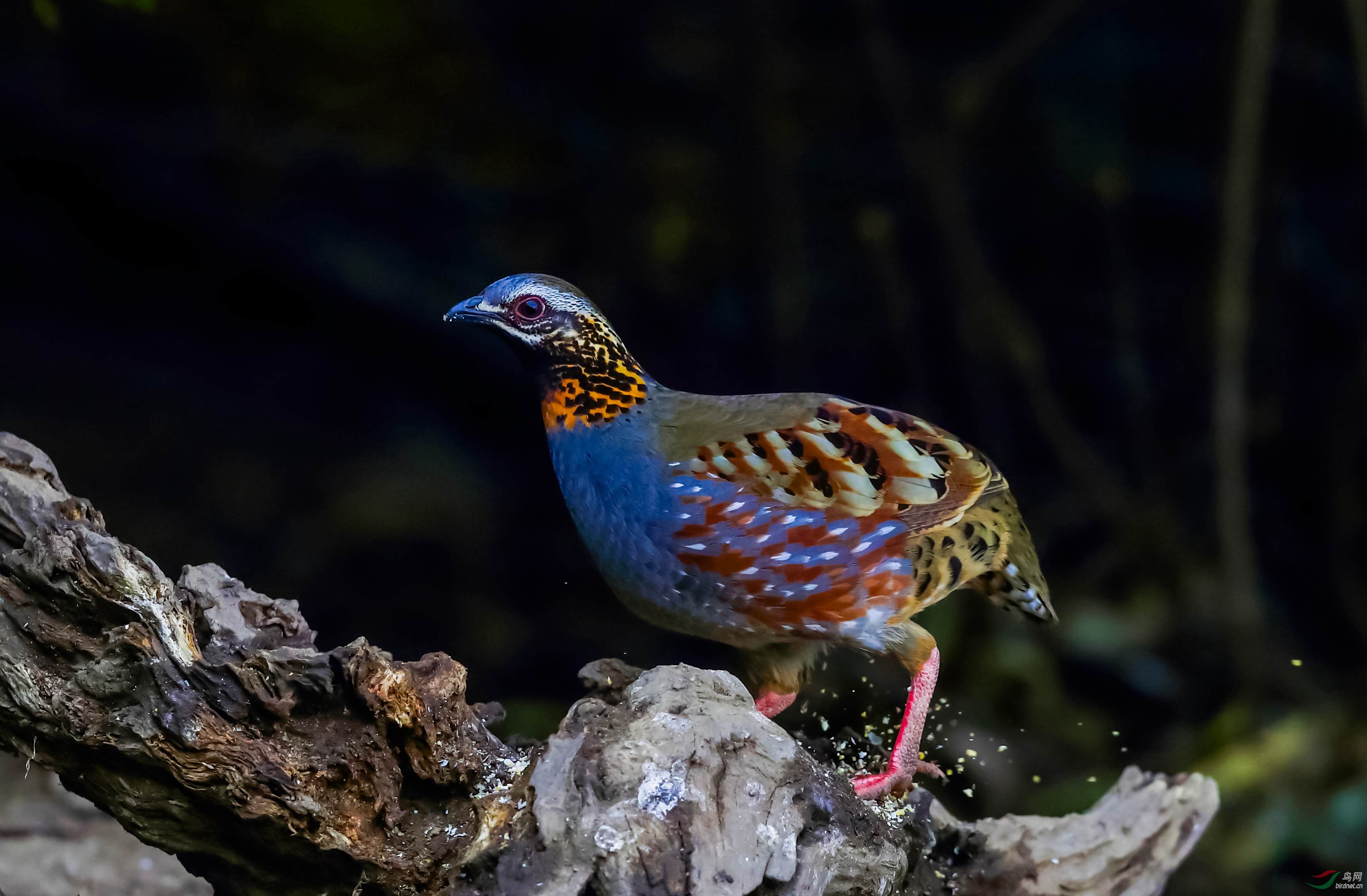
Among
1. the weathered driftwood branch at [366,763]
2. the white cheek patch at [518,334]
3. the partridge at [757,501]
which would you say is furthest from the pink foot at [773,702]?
the white cheek patch at [518,334]

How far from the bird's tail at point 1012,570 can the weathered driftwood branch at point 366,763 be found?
42cm

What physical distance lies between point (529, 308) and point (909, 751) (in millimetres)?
824

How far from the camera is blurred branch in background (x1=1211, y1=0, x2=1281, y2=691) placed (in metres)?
2.39

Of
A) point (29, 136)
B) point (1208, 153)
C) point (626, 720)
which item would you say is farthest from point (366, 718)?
point (1208, 153)

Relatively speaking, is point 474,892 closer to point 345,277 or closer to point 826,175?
point 345,277

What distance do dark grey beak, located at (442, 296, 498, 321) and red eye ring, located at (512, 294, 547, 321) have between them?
0.11ft

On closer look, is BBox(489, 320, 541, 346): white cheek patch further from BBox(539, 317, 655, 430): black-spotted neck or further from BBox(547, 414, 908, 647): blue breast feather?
BBox(547, 414, 908, 647): blue breast feather

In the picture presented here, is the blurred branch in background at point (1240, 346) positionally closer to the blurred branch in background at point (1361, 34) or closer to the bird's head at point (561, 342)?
the blurred branch in background at point (1361, 34)

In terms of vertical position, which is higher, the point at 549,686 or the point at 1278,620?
the point at 1278,620

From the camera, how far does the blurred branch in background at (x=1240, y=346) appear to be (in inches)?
94.2

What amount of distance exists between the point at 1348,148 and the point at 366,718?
238cm

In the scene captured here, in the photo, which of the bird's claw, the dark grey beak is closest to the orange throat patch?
the dark grey beak

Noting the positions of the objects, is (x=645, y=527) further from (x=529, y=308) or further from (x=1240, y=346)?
(x=1240, y=346)

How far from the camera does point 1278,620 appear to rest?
8.45 ft
